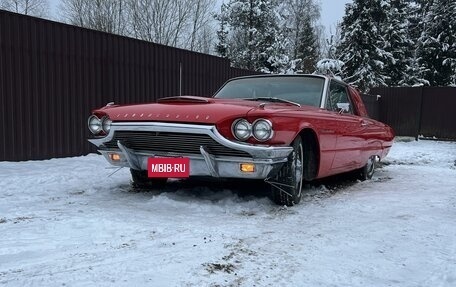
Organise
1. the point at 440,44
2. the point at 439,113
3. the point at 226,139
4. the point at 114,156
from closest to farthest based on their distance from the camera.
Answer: the point at 226,139
the point at 114,156
the point at 439,113
the point at 440,44

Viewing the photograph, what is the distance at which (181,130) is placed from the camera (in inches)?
165

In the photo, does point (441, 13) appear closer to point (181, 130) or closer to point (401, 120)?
point (401, 120)

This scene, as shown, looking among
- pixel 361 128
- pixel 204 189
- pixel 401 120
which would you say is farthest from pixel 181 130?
pixel 401 120

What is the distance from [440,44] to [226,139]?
29.8 meters

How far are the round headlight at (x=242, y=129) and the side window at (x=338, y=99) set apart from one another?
1901mm

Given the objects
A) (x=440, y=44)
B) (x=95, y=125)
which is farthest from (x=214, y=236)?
(x=440, y=44)

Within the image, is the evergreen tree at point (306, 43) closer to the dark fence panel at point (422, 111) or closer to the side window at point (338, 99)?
the dark fence panel at point (422, 111)

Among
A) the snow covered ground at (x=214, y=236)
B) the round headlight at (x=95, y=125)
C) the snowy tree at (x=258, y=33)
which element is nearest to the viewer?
the snow covered ground at (x=214, y=236)

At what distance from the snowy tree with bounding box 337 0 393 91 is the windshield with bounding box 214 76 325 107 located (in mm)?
23441

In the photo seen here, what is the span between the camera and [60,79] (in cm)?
803

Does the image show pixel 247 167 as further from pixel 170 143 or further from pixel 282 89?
pixel 282 89

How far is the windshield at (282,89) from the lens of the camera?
18.7 feet

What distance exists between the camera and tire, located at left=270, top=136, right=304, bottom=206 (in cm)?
451

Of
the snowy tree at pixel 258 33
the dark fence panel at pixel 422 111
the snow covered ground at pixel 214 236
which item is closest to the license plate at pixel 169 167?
the snow covered ground at pixel 214 236
